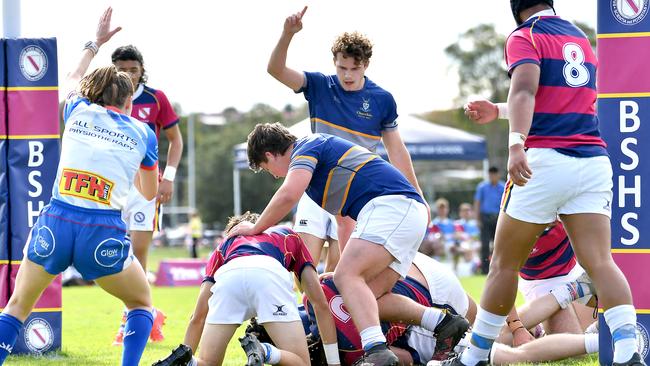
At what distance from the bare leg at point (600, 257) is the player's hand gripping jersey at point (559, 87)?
35cm

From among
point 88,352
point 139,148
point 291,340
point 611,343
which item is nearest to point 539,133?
point 611,343

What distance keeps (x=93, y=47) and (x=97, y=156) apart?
4.27ft

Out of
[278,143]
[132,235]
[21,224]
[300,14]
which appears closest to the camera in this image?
[278,143]

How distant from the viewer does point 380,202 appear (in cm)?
567

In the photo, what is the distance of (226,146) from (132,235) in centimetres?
5622

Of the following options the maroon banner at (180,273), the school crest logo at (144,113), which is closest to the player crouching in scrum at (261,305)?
the school crest logo at (144,113)

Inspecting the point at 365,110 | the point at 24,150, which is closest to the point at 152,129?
the point at 24,150

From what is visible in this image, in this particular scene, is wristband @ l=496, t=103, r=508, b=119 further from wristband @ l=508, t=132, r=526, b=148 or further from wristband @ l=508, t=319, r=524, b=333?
wristband @ l=508, t=319, r=524, b=333

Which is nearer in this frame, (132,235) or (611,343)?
(611,343)

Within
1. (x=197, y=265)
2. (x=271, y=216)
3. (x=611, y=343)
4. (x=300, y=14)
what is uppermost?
(x=300, y=14)

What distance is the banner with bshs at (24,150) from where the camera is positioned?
7.36 meters

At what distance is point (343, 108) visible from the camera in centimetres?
713

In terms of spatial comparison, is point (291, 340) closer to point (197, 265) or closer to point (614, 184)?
point (614, 184)

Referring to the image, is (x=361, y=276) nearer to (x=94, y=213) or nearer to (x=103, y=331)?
(x=94, y=213)
